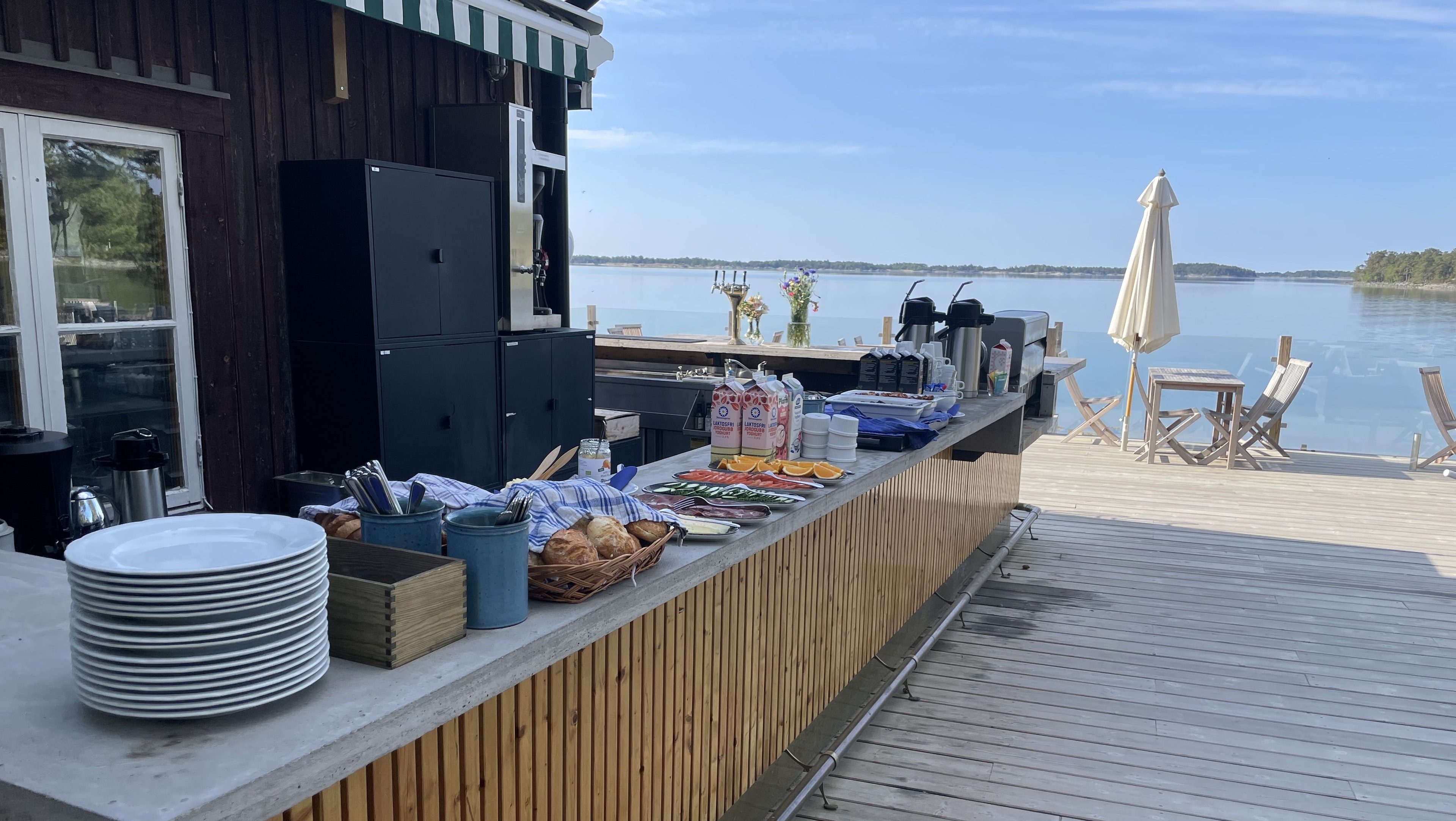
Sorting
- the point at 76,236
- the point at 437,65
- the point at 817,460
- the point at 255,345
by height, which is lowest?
the point at 817,460

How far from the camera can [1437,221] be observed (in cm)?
3391

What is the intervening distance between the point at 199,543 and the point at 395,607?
26 cm

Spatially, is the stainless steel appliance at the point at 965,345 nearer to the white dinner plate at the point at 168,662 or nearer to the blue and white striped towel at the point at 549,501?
the blue and white striped towel at the point at 549,501

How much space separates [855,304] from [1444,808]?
47.0 meters

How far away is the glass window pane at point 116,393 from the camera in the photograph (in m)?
3.34

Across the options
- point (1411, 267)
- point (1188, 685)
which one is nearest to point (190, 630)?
point (1188, 685)

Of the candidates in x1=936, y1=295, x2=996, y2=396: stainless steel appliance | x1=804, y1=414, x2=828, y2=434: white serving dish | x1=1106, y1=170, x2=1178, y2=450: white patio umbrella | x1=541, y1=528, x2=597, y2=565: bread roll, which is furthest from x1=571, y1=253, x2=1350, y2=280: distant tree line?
x1=541, y1=528, x2=597, y2=565: bread roll

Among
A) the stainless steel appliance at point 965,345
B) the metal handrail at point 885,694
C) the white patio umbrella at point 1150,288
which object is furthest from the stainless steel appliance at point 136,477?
the white patio umbrella at point 1150,288

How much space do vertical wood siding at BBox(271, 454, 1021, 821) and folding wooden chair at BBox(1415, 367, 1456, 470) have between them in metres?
7.81

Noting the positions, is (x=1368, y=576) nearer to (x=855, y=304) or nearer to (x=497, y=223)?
(x=497, y=223)

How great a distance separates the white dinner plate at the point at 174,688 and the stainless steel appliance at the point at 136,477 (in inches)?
63.4

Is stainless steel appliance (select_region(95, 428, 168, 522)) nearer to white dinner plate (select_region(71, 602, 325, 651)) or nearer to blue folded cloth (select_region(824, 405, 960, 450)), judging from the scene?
white dinner plate (select_region(71, 602, 325, 651))

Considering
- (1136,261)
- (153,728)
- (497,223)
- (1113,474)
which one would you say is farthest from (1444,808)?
(1136,261)

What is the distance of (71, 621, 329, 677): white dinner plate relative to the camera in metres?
1.04
